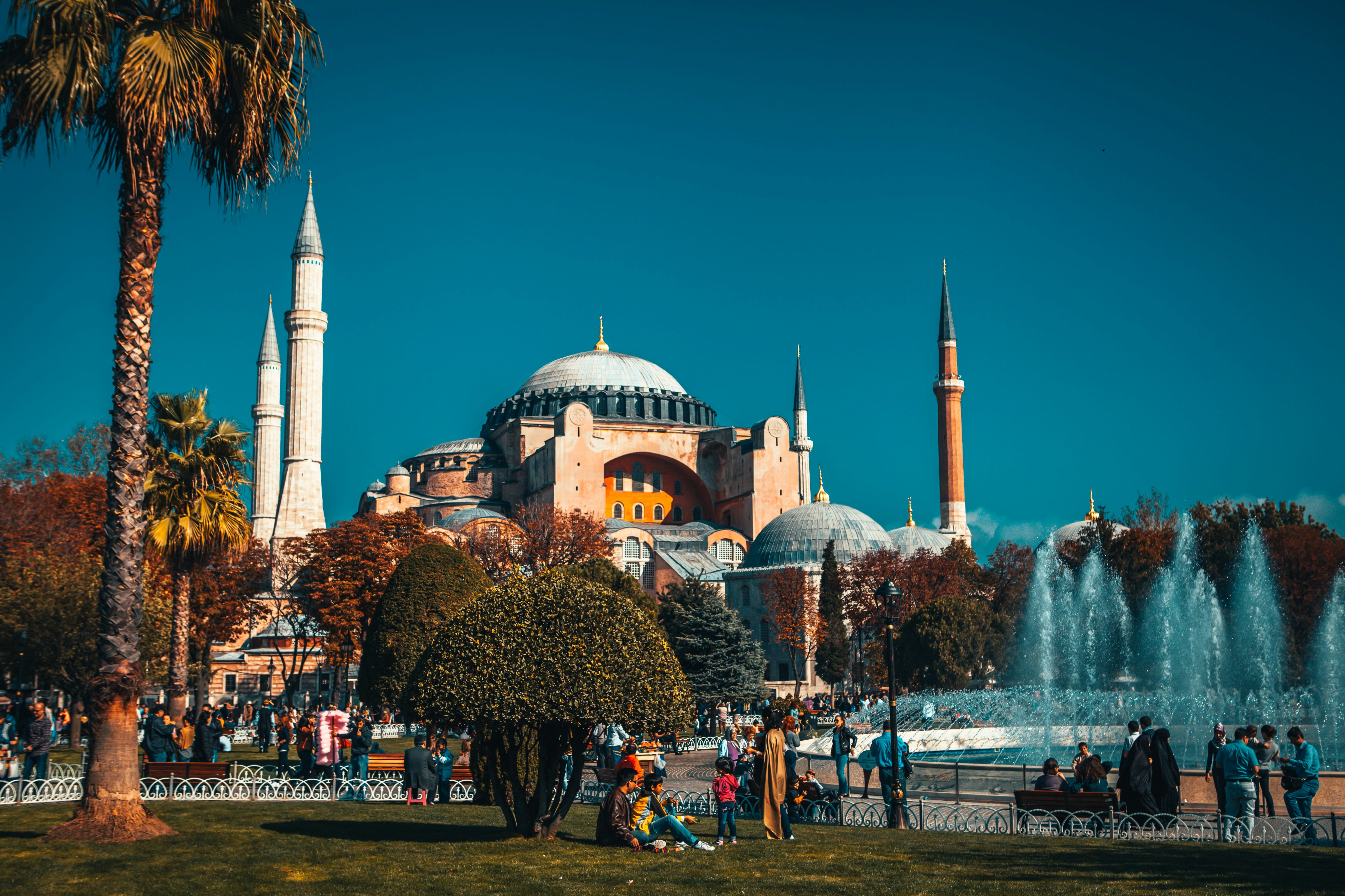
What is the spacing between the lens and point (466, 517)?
174ft

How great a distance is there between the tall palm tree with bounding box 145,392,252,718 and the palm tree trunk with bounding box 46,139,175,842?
866 centimetres

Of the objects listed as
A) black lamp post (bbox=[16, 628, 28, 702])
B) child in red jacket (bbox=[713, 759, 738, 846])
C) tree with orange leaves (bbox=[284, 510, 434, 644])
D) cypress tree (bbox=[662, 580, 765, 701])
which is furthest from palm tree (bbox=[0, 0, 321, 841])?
cypress tree (bbox=[662, 580, 765, 701])

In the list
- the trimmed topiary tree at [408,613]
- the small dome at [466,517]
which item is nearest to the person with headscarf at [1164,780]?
the trimmed topiary tree at [408,613]

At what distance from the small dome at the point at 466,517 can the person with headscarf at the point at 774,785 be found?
39889mm

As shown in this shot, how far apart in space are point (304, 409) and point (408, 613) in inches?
1225

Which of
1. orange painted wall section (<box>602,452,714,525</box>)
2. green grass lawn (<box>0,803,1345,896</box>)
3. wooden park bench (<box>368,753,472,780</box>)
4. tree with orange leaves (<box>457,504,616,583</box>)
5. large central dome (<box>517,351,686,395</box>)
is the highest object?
large central dome (<box>517,351,686,395</box>)

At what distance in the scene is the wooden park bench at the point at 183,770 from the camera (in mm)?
13086

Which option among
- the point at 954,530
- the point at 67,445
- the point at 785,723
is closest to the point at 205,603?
the point at 67,445

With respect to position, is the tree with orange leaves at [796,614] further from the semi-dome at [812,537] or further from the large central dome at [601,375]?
the large central dome at [601,375]

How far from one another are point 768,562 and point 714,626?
752 inches

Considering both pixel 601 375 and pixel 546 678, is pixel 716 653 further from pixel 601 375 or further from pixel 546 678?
pixel 601 375

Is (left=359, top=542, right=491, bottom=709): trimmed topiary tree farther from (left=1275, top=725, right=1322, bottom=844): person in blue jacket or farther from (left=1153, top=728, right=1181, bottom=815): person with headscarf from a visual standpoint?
(left=1275, top=725, right=1322, bottom=844): person in blue jacket

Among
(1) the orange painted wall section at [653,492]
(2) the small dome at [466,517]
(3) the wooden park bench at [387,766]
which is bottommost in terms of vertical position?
(3) the wooden park bench at [387,766]

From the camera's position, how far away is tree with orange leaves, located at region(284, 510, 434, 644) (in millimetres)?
32125
